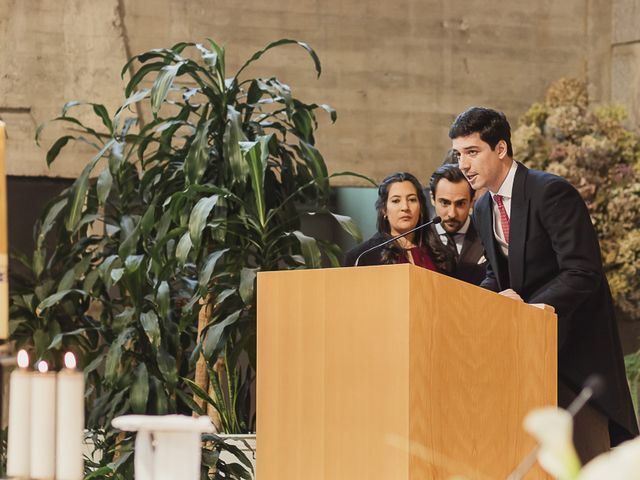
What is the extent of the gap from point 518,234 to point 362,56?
3.64 meters

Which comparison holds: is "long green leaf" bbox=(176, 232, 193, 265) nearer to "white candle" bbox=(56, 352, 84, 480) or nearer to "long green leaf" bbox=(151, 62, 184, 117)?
"long green leaf" bbox=(151, 62, 184, 117)

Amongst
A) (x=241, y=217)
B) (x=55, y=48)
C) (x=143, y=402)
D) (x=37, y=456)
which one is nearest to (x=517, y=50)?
(x=55, y=48)

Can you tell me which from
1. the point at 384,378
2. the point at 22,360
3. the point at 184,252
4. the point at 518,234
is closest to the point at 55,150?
the point at 184,252

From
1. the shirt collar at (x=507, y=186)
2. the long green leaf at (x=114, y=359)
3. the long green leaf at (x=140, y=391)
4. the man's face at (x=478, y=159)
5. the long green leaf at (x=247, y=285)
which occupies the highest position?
the man's face at (x=478, y=159)

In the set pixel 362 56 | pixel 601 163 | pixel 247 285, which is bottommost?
pixel 247 285

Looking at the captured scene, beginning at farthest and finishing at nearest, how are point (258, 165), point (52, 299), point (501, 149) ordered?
point (52, 299) → point (258, 165) → point (501, 149)

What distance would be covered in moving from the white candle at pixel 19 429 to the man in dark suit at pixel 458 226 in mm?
2409

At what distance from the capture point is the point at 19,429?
1.40 meters

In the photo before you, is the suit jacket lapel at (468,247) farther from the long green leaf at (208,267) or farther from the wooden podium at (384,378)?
the wooden podium at (384,378)

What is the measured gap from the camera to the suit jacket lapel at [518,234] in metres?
2.95

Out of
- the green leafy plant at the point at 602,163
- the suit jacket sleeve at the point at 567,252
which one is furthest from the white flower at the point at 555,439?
the green leafy plant at the point at 602,163

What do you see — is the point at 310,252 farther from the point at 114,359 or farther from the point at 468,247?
the point at 114,359

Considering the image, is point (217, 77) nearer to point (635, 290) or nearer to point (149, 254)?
point (149, 254)

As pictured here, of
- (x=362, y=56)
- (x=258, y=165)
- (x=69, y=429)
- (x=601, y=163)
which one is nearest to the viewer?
(x=69, y=429)
